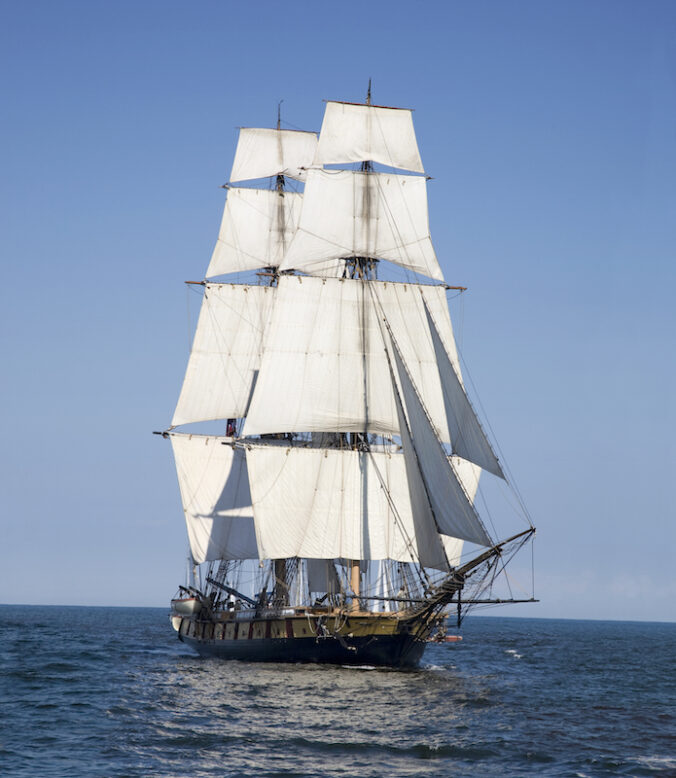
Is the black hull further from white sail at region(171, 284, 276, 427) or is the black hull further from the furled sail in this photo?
white sail at region(171, 284, 276, 427)

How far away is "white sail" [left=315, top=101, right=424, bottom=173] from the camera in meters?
62.6

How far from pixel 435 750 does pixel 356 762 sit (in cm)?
293

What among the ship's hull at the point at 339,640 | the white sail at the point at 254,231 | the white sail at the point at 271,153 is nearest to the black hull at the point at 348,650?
the ship's hull at the point at 339,640

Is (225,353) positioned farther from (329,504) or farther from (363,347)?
(329,504)

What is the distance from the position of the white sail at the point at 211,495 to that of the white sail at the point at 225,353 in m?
3.36

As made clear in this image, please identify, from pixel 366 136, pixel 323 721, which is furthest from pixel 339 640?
pixel 366 136

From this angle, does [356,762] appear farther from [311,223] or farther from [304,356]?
[311,223]

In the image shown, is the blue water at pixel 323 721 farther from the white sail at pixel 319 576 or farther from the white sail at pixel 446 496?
the white sail at pixel 319 576

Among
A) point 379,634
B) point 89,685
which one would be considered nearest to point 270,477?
point 379,634

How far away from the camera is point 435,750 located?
104ft

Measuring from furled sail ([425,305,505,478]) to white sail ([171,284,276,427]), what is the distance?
2358 centimetres

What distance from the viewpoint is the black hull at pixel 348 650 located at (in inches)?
2020

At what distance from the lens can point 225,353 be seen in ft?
250

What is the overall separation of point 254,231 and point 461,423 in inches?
1269
